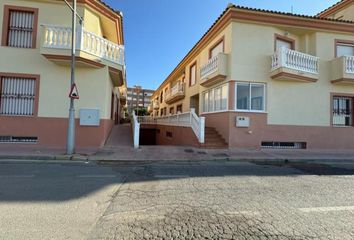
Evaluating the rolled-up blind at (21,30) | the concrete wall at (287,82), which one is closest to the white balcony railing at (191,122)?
the concrete wall at (287,82)

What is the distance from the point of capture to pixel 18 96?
11.6 m

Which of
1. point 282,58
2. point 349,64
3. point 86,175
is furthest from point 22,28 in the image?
point 349,64

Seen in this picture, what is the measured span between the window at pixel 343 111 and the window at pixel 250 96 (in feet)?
15.2

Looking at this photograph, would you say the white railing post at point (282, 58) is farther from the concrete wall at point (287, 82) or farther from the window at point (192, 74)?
the window at point (192, 74)

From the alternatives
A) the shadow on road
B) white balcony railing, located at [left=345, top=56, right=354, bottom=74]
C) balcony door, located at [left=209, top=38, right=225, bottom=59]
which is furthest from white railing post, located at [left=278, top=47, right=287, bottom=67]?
the shadow on road

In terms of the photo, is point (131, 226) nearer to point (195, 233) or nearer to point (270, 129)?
point (195, 233)

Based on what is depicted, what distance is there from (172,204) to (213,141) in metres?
8.39

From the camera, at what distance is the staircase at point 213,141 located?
40.5 ft

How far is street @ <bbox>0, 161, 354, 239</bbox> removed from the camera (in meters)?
3.42

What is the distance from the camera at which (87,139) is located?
1188cm

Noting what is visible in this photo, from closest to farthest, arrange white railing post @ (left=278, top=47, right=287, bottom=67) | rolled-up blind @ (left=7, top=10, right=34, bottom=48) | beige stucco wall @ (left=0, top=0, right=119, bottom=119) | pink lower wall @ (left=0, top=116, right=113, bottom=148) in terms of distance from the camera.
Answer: pink lower wall @ (left=0, top=116, right=113, bottom=148) < beige stucco wall @ (left=0, top=0, right=119, bottom=119) < rolled-up blind @ (left=7, top=10, right=34, bottom=48) < white railing post @ (left=278, top=47, right=287, bottom=67)

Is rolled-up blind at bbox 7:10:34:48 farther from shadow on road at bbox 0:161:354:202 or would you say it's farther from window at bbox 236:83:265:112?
window at bbox 236:83:265:112

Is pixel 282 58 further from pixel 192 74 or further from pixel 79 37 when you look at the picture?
pixel 79 37

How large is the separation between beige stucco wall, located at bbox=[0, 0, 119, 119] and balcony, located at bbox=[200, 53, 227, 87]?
625 cm
